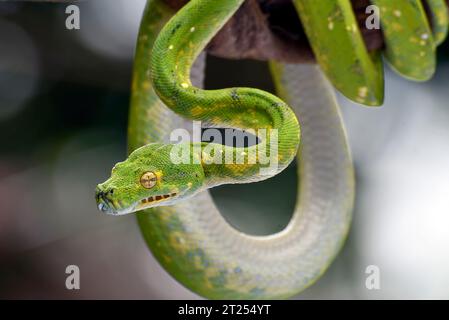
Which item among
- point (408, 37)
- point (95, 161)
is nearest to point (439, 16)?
point (408, 37)

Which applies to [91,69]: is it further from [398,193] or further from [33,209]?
[398,193]

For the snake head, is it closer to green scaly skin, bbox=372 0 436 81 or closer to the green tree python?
the green tree python

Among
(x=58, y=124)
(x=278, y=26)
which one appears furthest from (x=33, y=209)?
(x=278, y=26)

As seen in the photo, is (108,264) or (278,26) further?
(108,264)

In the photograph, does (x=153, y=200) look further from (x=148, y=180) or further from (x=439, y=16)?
(x=439, y=16)

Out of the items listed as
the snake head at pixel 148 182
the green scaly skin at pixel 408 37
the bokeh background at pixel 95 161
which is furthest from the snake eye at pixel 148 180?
the bokeh background at pixel 95 161

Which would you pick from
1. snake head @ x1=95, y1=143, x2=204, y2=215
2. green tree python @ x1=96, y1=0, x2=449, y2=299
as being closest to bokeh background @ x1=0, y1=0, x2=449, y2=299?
green tree python @ x1=96, y1=0, x2=449, y2=299

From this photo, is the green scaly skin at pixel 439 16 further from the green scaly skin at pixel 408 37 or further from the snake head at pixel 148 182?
the snake head at pixel 148 182
